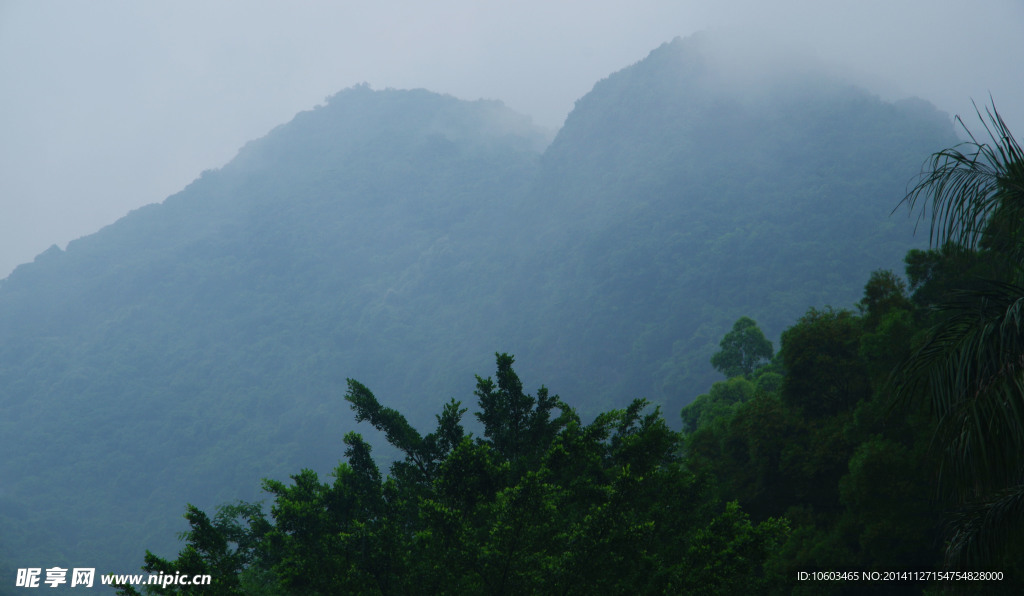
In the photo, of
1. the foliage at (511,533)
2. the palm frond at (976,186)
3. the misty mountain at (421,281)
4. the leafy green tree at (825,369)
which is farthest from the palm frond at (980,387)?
→ the misty mountain at (421,281)

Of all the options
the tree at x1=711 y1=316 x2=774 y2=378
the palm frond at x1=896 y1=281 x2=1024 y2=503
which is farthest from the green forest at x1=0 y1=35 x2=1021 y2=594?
the tree at x1=711 y1=316 x2=774 y2=378

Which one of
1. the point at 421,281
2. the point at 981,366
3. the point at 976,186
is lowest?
the point at 981,366

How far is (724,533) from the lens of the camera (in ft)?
29.2

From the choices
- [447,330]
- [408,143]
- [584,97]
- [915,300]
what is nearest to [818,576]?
[915,300]

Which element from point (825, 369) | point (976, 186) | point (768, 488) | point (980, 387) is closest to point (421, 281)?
point (768, 488)

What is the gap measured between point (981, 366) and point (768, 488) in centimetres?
1537

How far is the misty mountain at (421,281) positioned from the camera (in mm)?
106062

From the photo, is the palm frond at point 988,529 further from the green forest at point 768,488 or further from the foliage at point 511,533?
the foliage at point 511,533

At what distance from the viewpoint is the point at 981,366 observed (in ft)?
16.2

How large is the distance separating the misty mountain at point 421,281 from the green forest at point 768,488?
241 ft

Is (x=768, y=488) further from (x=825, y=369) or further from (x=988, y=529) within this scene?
(x=988, y=529)

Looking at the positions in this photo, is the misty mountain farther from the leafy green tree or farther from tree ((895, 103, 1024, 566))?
tree ((895, 103, 1024, 566))

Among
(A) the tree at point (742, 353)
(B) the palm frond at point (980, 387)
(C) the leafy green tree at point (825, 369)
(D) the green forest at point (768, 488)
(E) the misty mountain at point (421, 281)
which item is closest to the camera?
(B) the palm frond at point (980, 387)

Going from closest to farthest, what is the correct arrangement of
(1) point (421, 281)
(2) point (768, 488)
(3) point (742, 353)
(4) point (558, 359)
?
(2) point (768, 488) < (3) point (742, 353) < (4) point (558, 359) < (1) point (421, 281)
